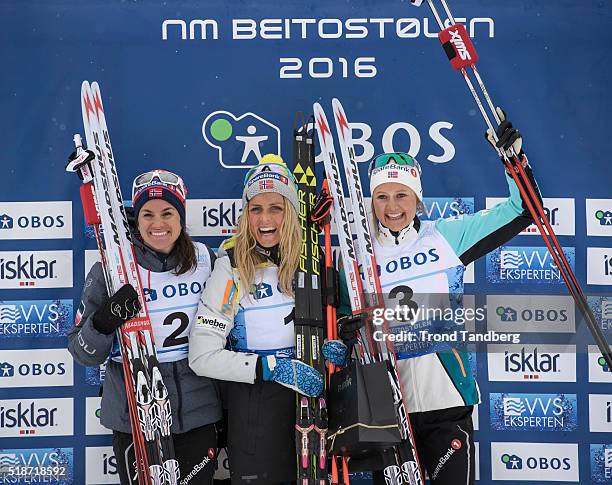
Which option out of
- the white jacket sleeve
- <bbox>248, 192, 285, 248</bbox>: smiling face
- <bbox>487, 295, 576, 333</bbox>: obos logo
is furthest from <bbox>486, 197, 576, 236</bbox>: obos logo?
the white jacket sleeve

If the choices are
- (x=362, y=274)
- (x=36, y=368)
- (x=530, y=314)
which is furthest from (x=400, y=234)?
(x=36, y=368)

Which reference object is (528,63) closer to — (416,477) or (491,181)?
(491,181)

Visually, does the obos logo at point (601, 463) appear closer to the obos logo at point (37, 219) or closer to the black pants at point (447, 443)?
the black pants at point (447, 443)

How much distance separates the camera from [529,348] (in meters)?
3.71

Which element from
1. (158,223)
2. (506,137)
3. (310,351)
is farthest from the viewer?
(158,223)

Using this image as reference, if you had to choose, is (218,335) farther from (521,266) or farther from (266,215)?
(521,266)

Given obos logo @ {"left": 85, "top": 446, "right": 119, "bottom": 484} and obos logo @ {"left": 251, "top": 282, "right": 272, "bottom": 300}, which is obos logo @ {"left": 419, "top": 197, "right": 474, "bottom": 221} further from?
obos logo @ {"left": 85, "top": 446, "right": 119, "bottom": 484}

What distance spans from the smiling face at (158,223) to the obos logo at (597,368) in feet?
6.99

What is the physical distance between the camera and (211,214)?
3729mm

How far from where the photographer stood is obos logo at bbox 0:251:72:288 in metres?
3.69

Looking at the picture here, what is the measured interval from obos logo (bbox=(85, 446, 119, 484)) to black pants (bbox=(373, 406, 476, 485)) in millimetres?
1584

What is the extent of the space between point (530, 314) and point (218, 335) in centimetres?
164

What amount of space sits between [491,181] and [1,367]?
102 inches

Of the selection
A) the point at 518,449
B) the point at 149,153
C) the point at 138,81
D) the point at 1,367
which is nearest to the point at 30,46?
the point at 138,81
